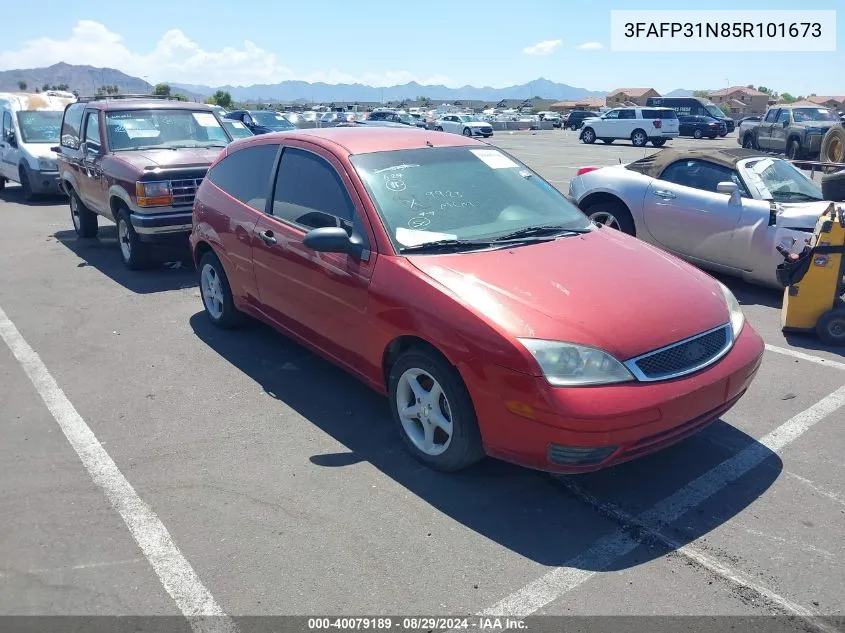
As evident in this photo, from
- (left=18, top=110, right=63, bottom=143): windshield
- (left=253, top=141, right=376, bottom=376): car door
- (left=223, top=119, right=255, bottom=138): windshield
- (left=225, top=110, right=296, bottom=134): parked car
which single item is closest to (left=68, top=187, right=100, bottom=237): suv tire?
(left=18, top=110, right=63, bottom=143): windshield

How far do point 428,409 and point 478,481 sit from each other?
0.47 metres

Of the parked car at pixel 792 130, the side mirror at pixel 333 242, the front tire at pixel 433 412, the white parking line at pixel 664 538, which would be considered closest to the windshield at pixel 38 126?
the side mirror at pixel 333 242

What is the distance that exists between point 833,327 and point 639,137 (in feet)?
101

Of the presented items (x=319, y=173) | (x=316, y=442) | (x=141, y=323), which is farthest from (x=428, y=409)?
(x=141, y=323)

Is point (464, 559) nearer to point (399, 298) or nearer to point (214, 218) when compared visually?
point (399, 298)

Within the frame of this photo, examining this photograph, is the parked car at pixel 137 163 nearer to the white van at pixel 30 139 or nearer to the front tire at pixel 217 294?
the front tire at pixel 217 294

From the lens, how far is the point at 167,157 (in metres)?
8.27

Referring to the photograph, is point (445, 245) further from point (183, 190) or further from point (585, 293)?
point (183, 190)

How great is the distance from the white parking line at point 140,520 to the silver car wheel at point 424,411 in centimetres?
136

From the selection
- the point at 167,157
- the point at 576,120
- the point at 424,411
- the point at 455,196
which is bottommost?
the point at 424,411

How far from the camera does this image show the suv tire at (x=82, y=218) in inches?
393

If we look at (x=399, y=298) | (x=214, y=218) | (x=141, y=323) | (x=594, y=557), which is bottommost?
(x=594, y=557)

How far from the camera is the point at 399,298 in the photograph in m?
3.78

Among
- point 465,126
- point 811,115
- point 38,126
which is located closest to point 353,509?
point 38,126
